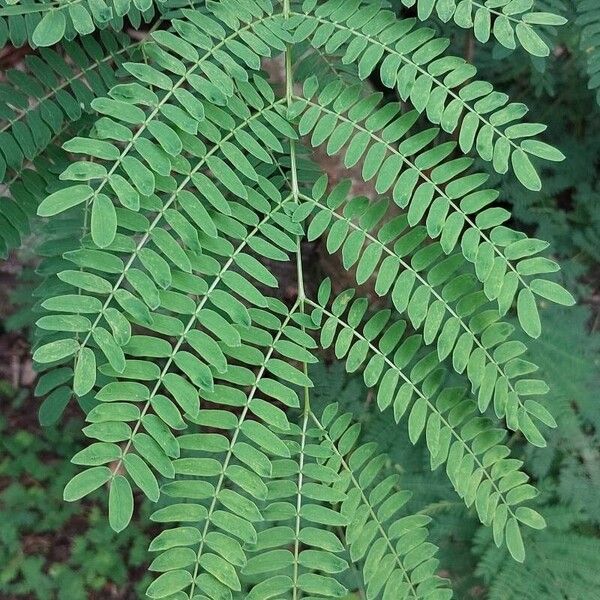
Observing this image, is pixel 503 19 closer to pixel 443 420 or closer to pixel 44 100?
pixel 443 420

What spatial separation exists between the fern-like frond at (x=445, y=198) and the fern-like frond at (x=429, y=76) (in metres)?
0.03

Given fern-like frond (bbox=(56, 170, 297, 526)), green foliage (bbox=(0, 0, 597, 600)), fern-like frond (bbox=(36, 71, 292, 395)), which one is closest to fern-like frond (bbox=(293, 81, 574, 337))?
green foliage (bbox=(0, 0, 597, 600))

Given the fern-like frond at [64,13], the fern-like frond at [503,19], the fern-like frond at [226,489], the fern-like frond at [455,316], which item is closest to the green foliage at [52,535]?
the fern-like frond at [226,489]

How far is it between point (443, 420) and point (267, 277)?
336mm

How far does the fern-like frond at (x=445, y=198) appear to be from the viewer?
962 millimetres

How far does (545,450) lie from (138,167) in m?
1.53

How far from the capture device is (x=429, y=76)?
1008 mm

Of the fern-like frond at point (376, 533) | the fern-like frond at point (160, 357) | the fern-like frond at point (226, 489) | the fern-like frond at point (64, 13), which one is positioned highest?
the fern-like frond at point (64, 13)

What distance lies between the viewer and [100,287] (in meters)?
0.84

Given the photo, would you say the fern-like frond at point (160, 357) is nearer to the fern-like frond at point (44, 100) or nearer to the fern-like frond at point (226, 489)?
the fern-like frond at point (226, 489)

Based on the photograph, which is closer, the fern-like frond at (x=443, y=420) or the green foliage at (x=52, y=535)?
the fern-like frond at (x=443, y=420)

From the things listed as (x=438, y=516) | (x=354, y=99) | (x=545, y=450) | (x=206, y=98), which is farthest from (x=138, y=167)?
(x=545, y=450)

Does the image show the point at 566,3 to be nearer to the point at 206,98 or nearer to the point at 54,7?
the point at 206,98

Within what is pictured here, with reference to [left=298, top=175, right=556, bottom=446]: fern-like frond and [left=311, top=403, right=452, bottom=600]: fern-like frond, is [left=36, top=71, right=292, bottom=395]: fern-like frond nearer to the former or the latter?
[left=298, top=175, right=556, bottom=446]: fern-like frond
